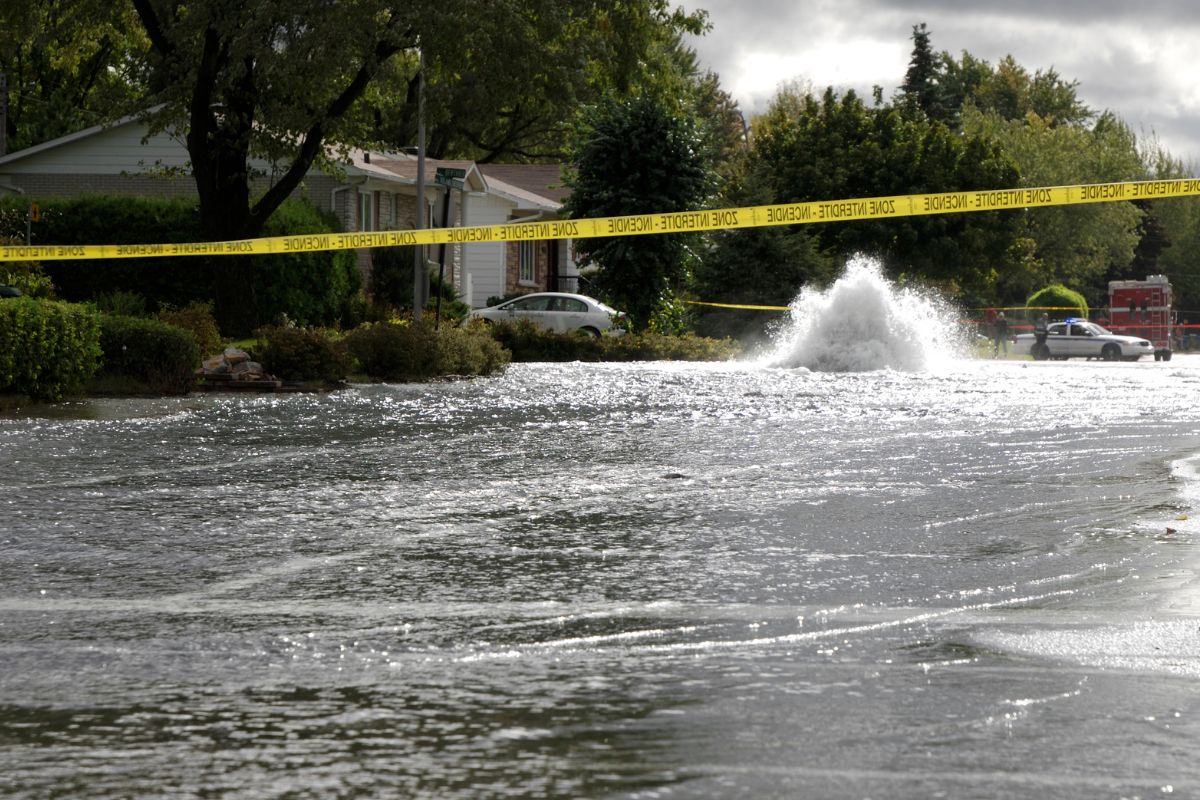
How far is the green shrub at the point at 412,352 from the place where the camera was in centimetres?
2488

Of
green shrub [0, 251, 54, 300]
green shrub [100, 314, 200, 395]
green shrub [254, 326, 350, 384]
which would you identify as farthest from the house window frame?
green shrub [100, 314, 200, 395]

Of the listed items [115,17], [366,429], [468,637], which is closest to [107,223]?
[115,17]

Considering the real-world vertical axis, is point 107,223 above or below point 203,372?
above

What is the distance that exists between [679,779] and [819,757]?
1.44 feet

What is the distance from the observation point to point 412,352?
24.9 meters

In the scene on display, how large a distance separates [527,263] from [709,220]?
36593 millimetres

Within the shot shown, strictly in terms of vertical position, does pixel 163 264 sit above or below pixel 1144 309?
above

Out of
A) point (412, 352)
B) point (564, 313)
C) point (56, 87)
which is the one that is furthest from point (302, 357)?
point (56, 87)

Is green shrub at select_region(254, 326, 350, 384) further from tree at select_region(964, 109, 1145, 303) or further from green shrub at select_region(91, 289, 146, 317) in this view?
tree at select_region(964, 109, 1145, 303)

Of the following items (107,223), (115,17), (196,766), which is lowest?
(196,766)

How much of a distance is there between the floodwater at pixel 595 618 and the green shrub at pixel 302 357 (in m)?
7.53

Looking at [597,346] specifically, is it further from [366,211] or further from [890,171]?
[890,171]

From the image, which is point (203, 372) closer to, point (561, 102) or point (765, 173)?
point (561, 102)

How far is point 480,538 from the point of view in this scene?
9133 millimetres
